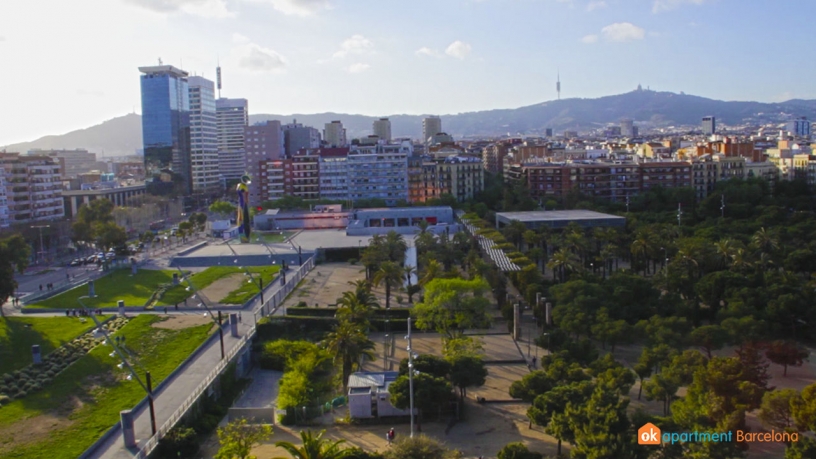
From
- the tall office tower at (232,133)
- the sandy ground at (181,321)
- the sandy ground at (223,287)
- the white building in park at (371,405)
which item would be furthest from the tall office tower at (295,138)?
the white building in park at (371,405)

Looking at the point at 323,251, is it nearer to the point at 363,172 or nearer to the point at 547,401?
the point at 363,172

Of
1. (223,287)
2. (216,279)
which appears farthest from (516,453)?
(216,279)

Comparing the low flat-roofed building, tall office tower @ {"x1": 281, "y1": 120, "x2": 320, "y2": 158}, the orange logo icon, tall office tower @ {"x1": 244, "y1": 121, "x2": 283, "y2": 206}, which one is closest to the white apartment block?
tall office tower @ {"x1": 244, "y1": 121, "x2": 283, "y2": 206}

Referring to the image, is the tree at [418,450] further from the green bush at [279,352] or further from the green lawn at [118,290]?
the green lawn at [118,290]

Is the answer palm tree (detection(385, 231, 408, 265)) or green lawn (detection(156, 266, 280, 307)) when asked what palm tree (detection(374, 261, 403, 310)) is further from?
palm tree (detection(385, 231, 408, 265))

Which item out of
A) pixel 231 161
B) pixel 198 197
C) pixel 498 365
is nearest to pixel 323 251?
pixel 498 365

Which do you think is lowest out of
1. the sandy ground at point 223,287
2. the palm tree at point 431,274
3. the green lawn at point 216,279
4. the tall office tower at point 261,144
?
the sandy ground at point 223,287
